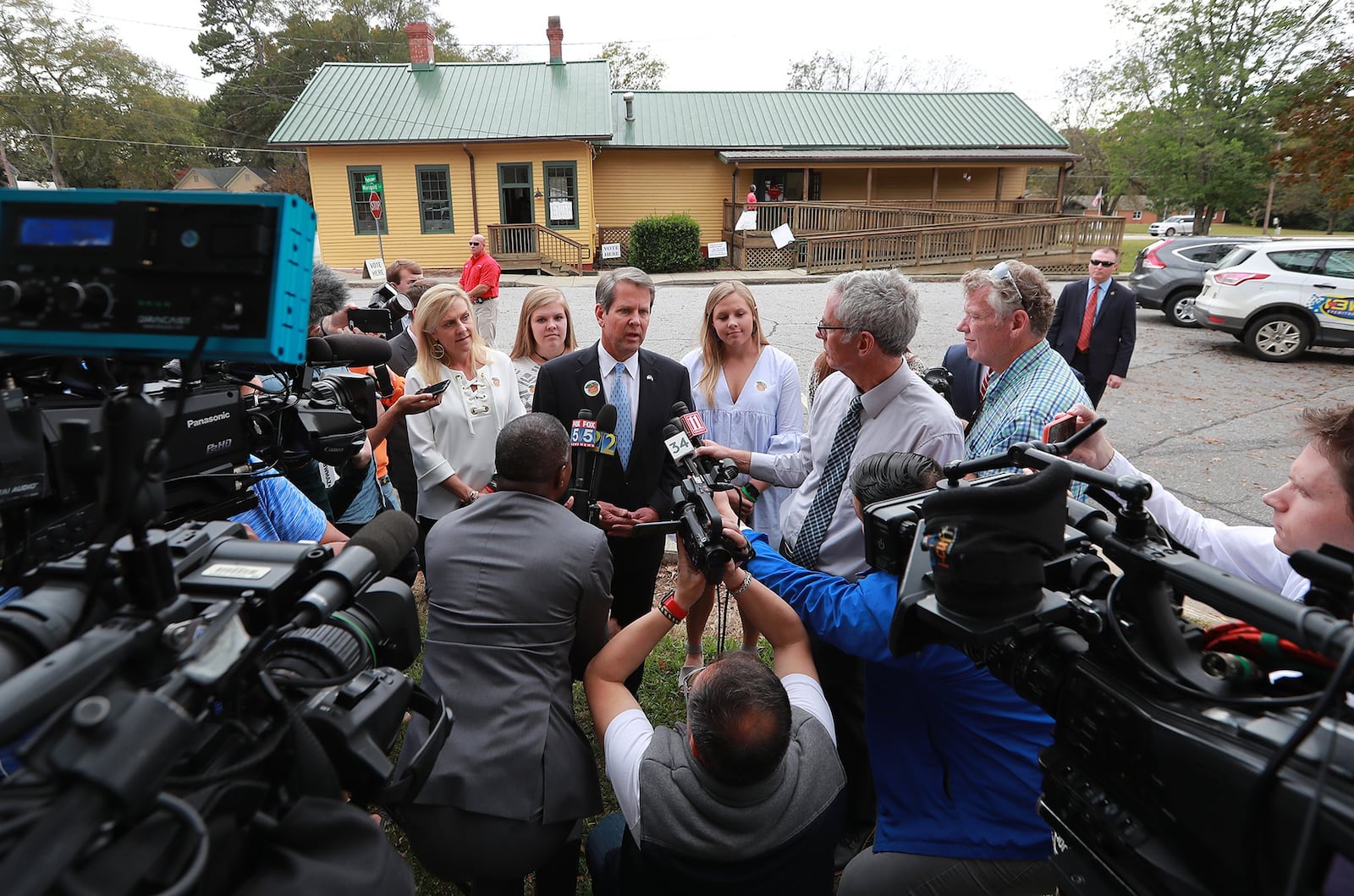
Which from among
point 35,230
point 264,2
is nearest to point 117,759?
point 35,230

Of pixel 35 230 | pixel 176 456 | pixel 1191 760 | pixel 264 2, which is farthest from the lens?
pixel 264 2

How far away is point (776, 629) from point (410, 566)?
157 centimetres

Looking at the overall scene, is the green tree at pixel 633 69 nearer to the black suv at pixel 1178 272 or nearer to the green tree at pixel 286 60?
the green tree at pixel 286 60

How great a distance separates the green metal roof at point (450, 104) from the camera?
21.8 meters

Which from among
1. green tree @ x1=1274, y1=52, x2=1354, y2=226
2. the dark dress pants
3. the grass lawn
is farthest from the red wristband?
the grass lawn

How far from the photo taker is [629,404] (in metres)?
3.68

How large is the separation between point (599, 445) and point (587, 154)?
72.7 feet

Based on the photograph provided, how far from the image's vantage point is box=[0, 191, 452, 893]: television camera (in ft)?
2.69

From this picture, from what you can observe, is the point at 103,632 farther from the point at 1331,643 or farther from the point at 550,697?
the point at 1331,643

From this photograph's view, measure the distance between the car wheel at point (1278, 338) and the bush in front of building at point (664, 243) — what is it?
14.7 metres

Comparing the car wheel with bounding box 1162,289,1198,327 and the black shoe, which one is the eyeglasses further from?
the car wheel with bounding box 1162,289,1198,327

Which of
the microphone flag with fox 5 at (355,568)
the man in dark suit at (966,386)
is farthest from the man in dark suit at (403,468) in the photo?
the man in dark suit at (966,386)

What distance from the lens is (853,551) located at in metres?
2.78

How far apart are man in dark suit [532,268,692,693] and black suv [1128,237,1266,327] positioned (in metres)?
14.0
